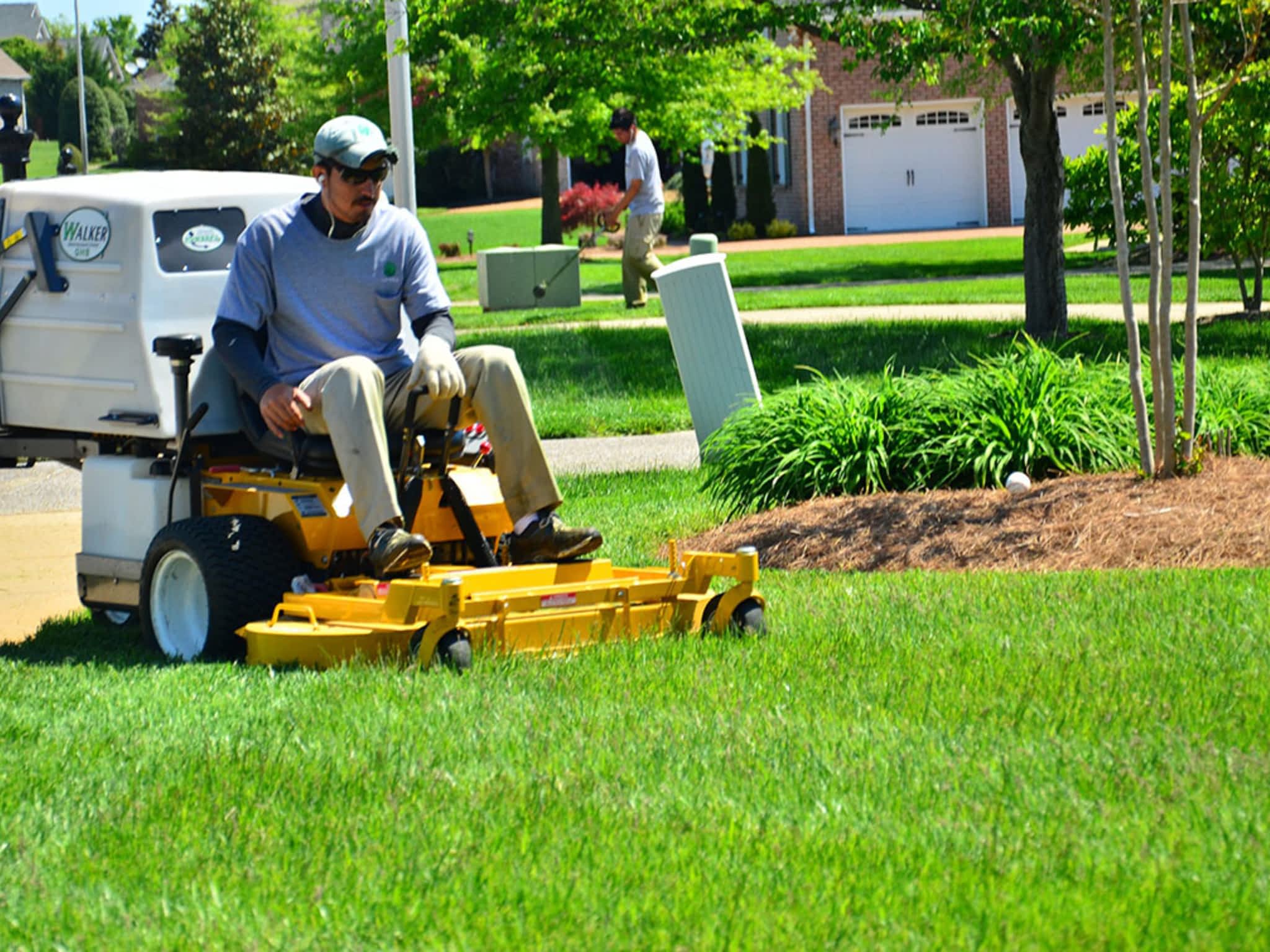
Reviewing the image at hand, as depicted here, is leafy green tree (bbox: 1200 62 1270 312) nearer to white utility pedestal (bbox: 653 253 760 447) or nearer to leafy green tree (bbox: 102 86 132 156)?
white utility pedestal (bbox: 653 253 760 447)

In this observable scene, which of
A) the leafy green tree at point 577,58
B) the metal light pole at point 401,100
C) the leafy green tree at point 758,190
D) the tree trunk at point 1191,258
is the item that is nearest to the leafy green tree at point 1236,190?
the leafy green tree at point 577,58

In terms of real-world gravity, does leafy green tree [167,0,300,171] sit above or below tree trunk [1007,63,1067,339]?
above

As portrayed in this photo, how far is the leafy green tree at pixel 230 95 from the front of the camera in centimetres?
4772

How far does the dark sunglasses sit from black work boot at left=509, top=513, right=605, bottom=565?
1.22 m

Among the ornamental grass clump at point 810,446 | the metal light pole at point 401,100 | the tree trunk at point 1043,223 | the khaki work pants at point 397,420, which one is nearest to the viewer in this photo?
the khaki work pants at point 397,420

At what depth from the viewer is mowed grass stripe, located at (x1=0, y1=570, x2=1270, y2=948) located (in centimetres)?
322

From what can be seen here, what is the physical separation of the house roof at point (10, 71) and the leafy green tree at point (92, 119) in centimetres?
179

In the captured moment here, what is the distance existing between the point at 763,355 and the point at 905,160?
26703mm

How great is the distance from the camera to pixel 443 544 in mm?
5914

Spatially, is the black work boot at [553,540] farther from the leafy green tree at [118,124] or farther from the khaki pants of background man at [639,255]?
the leafy green tree at [118,124]

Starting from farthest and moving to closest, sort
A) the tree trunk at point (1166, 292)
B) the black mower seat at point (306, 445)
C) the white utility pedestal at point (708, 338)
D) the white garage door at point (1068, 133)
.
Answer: the white garage door at point (1068, 133)
the white utility pedestal at point (708, 338)
the tree trunk at point (1166, 292)
the black mower seat at point (306, 445)

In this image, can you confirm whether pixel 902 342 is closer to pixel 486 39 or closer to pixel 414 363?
pixel 486 39

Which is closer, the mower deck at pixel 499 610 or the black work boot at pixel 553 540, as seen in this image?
the mower deck at pixel 499 610

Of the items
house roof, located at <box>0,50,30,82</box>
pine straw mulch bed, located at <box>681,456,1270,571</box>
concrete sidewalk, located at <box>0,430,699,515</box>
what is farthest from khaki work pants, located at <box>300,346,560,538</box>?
house roof, located at <box>0,50,30,82</box>
